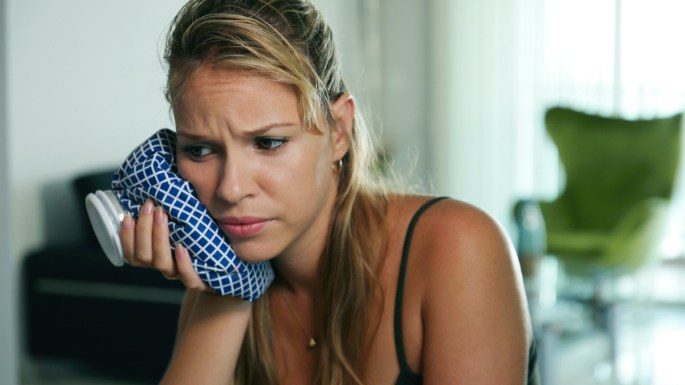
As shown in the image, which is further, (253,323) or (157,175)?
(253,323)

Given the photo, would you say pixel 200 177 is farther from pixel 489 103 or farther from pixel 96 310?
pixel 489 103

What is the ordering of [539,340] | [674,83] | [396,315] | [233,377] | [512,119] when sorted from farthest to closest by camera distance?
[512,119], [674,83], [539,340], [233,377], [396,315]

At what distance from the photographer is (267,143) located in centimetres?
113

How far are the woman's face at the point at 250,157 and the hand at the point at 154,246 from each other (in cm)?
7

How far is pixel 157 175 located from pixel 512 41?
15.2 feet

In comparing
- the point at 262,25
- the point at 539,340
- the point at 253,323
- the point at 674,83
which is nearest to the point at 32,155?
the point at 539,340

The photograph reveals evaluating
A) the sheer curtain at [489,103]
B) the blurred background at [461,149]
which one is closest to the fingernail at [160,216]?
the blurred background at [461,149]

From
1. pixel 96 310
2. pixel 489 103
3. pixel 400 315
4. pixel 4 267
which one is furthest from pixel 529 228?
pixel 400 315

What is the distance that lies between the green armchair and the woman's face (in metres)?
3.09

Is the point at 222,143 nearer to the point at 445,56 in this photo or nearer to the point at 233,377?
the point at 233,377

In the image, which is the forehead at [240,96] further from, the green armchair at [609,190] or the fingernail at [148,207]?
the green armchair at [609,190]

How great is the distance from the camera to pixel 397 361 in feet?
4.31

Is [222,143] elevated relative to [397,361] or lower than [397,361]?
elevated

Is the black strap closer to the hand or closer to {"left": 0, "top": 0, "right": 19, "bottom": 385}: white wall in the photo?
the hand
